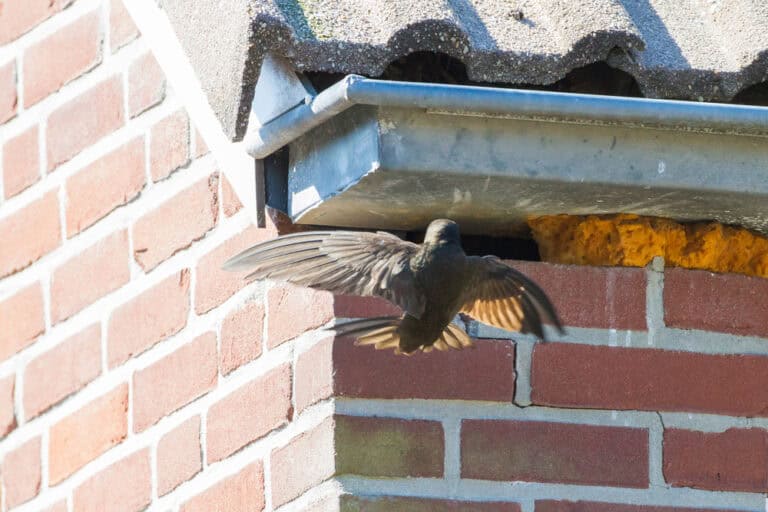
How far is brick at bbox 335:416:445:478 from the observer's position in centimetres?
219

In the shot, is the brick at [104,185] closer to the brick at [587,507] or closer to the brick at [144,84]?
the brick at [144,84]

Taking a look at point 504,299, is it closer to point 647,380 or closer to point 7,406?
point 647,380

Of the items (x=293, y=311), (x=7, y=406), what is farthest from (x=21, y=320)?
(x=293, y=311)

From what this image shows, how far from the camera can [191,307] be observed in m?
2.54

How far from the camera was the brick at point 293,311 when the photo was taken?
7.43 ft

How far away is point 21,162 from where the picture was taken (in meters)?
3.10

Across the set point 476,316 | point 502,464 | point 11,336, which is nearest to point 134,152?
point 11,336

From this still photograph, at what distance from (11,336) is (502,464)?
45.5 inches

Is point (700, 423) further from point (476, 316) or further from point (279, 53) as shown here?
point (279, 53)

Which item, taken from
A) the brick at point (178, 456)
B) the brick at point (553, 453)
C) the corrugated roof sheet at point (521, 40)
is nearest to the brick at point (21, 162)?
the brick at point (178, 456)

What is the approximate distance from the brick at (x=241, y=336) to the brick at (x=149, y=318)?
128mm

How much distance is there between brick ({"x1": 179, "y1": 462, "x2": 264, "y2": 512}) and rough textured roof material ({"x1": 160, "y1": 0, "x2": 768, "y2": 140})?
1.63ft

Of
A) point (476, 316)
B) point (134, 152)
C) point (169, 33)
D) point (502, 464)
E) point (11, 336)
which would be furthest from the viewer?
point (11, 336)

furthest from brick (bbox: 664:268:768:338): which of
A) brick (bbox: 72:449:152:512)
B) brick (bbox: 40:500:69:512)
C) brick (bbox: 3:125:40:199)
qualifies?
brick (bbox: 3:125:40:199)
